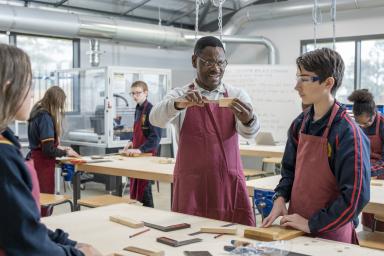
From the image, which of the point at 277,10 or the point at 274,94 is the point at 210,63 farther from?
the point at 277,10

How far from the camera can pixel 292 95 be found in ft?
23.6

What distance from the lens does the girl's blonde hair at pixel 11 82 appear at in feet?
3.63

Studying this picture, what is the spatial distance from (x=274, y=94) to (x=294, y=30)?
1.71 meters

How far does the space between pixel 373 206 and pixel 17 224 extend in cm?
212

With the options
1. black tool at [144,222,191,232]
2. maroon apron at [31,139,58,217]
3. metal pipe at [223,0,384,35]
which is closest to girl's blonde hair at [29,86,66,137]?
maroon apron at [31,139,58,217]

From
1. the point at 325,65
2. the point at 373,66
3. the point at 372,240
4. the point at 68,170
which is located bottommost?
the point at 372,240

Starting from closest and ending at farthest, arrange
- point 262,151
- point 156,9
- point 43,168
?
1. point 43,168
2. point 262,151
3. point 156,9

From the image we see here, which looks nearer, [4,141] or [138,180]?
[4,141]

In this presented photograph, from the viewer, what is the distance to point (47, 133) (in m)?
4.10

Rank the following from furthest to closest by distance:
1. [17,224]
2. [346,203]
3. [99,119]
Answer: [99,119]
[346,203]
[17,224]

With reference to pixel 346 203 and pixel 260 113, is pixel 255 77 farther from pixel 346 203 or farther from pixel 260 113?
pixel 346 203

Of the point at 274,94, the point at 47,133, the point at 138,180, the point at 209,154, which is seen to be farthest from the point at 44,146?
the point at 274,94

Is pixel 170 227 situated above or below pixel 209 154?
below

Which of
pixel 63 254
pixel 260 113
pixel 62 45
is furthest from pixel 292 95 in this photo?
pixel 63 254
